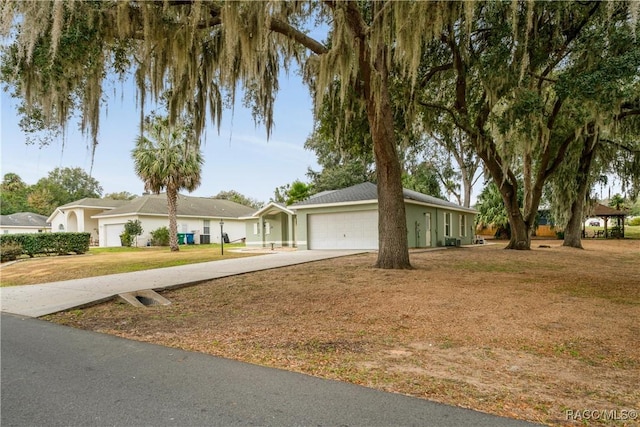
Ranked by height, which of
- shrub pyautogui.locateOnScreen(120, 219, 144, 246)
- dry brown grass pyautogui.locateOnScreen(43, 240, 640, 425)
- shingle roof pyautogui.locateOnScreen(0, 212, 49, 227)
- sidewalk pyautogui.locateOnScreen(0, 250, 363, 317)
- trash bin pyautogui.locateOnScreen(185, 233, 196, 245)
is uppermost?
shingle roof pyautogui.locateOnScreen(0, 212, 49, 227)

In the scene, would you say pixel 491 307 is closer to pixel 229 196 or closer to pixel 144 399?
pixel 144 399

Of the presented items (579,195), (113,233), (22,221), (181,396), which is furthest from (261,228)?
(22,221)

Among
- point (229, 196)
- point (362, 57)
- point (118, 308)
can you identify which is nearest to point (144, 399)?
point (118, 308)

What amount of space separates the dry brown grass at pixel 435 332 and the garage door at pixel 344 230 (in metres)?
9.14

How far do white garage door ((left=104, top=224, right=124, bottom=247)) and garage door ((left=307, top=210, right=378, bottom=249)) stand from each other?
16.6m

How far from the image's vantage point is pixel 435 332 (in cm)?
438

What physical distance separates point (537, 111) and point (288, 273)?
733 cm

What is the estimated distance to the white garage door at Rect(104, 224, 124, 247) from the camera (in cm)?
2732

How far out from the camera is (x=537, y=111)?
8.91 metres

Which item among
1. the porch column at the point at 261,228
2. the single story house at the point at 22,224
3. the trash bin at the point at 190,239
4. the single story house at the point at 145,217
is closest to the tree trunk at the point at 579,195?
the porch column at the point at 261,228

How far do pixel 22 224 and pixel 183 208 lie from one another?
757 inches

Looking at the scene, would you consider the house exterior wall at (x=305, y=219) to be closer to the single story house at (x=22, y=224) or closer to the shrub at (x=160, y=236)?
the shrub at (x=160, y=236)

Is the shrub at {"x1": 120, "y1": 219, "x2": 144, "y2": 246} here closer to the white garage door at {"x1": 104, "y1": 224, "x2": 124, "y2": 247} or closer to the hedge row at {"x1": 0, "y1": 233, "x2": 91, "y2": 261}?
the white garage door at {"x1": 104, "y1": 224, "x2": 124, "y2": 247}

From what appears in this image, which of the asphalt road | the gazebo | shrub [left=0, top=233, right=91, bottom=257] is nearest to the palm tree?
shrub [left=0, top=233, right=91, bottom=257]
